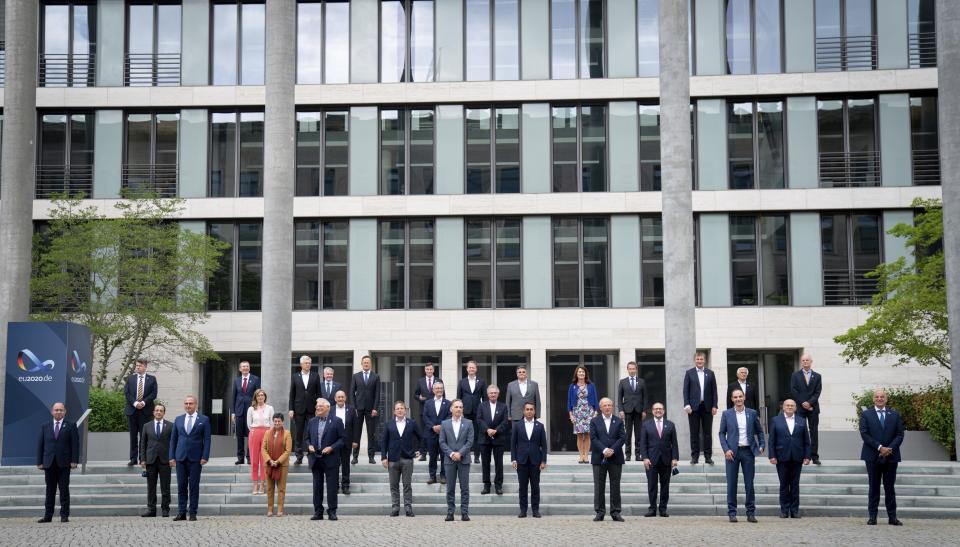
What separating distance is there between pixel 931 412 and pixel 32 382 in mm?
18098

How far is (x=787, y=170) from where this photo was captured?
35.5 meters

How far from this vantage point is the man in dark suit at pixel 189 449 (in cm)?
1909

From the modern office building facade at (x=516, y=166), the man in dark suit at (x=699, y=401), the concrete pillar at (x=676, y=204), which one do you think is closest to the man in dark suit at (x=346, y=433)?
the man in dark suit at (x=699, y=401)

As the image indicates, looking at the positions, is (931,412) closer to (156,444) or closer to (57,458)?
(156,444)

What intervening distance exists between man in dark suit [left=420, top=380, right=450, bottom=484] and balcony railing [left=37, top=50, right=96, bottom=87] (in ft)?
70.8

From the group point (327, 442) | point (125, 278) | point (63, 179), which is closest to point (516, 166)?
point (125, 278)

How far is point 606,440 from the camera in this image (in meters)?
19.0

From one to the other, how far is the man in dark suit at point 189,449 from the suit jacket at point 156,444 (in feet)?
0.76

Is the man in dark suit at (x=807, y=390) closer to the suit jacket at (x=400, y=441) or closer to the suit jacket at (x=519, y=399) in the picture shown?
the suit jacket at (x=519, y=399)

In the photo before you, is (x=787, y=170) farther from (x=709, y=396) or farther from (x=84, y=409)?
(x=84, y=409)

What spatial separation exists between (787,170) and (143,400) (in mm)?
21139

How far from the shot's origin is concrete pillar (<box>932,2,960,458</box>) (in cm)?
2280

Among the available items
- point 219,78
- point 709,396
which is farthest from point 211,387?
point 709,396

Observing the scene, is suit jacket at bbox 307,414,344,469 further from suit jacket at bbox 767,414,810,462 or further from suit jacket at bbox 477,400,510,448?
suit jacket at bbox 767,414,810,462
